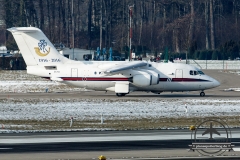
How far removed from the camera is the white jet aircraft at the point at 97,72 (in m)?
46.2

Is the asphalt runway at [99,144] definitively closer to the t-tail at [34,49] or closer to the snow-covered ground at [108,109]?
the snow-covered ground at [108,109]

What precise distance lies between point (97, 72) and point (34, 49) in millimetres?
4743

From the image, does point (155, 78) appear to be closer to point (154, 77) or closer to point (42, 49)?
point (154, 77)

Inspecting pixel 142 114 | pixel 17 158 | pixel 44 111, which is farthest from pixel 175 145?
pixel 44 111

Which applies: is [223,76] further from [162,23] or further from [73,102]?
[162,23]

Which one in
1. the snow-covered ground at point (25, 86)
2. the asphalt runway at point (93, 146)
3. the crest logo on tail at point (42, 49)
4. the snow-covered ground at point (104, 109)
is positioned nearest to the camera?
the asphalt runway at point (93, 146)

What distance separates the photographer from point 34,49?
153 ft

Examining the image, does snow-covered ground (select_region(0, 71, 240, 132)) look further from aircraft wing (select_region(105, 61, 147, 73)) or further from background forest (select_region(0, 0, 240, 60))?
background forest (select_region(0, 0, 240, 60))

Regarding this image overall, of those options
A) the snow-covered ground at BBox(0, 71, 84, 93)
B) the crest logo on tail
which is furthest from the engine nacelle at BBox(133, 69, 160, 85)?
the snow-covered ground at BBox(0, 71, 84, 93)

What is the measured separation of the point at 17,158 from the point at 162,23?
325 feet

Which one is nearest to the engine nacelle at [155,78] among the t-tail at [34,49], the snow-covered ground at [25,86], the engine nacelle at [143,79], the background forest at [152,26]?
the engine nacelle at [143,79]

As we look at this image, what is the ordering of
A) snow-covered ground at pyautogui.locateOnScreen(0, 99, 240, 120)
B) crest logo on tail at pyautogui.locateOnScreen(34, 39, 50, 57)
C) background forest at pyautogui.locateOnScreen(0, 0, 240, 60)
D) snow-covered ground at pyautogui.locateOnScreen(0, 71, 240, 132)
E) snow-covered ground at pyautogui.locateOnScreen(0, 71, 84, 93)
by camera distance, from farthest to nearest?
background forest at pyautogui.locateOnScreen(0, 0, 240, 60), snow-covered ground at pyautogui.locateOnScreen(0, 71, 84, 93), crest logo on tail at pyautogui.locateOnScreen(34, 39, 50, 57), snow-covered ground at pyautogui.locateOnScreen(0, 99, 240, 120), snow-covered ground at pyautogui.locateOnScreen(0, 71, 240, 132)

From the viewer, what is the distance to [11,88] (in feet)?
180

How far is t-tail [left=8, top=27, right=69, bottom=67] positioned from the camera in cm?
4638
